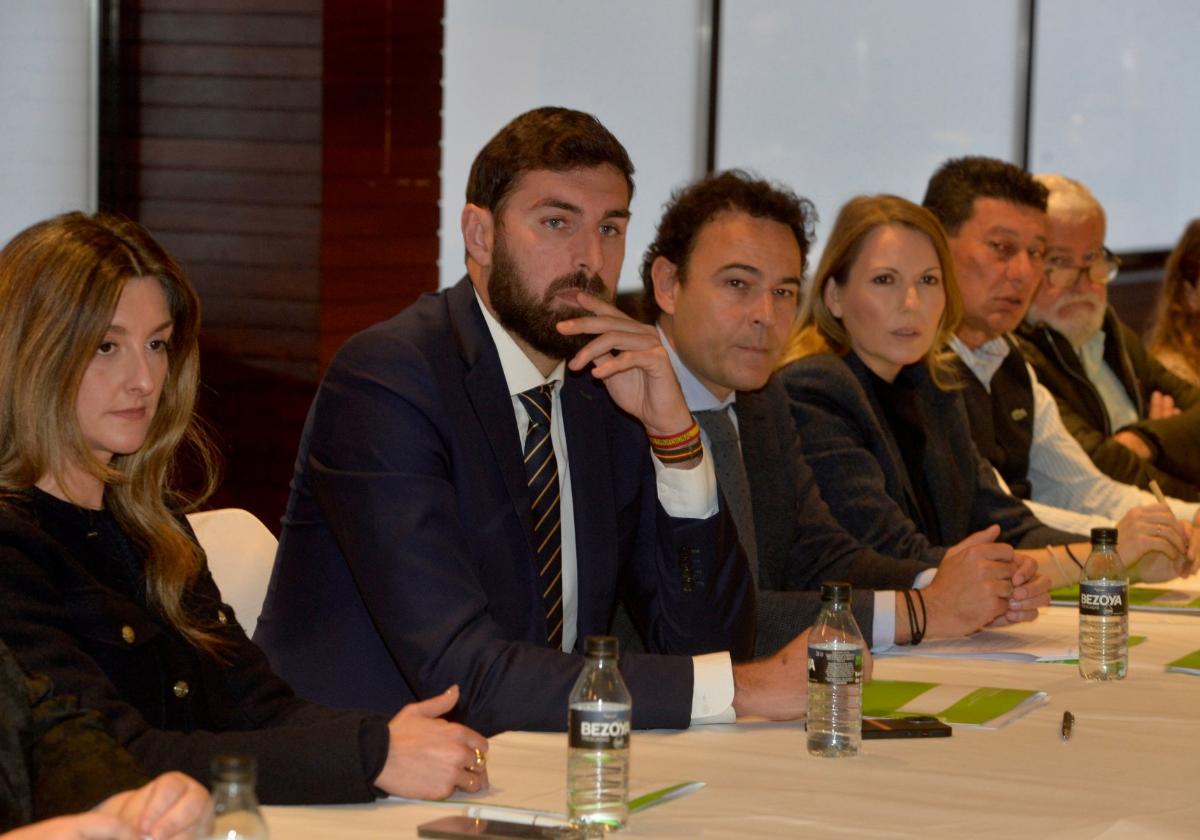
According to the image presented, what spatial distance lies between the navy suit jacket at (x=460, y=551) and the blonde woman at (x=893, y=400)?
0.84 metres

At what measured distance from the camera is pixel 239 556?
2.80 meters

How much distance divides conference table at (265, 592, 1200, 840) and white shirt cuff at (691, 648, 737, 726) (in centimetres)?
2

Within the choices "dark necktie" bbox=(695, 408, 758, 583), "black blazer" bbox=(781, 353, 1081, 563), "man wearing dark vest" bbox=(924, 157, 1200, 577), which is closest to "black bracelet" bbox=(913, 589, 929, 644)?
"dark necktie" bbox=(695, 408, 758, 583)

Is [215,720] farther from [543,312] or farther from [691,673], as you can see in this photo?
[543,312]

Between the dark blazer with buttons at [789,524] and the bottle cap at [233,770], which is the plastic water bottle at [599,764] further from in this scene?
the dark blazer with buttons at [789,524]

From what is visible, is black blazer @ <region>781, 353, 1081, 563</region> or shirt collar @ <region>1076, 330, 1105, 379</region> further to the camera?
shirt collar @ <region>1076, 330, 1105, 379</region>

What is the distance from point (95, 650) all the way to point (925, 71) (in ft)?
20.7

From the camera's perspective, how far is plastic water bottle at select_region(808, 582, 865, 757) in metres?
2.22

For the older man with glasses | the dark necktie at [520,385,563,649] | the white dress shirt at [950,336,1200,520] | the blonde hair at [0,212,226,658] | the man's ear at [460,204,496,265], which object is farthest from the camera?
the older man with glasses

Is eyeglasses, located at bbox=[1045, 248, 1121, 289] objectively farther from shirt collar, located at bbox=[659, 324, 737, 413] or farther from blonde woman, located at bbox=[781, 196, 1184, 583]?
shirt collar, located at bbox=[659, 324, 737, 413]

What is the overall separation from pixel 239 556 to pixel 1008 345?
105 inches

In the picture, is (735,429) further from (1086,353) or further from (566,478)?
(1086,353)

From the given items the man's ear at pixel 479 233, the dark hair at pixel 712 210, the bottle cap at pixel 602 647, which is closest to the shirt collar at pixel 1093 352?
the dark hair at pixel 712 210

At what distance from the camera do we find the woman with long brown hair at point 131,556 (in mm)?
1955
